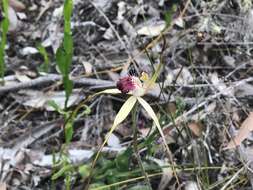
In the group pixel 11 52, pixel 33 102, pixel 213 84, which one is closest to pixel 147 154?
pixel 213 84

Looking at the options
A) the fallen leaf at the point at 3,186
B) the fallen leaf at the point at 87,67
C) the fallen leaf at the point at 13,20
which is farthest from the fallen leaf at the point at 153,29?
the fallen leaf at the point at 3,186

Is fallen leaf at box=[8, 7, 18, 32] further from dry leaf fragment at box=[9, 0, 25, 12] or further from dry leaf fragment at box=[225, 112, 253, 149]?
dry leaf fragment at box=[225, 112, 253, 149]

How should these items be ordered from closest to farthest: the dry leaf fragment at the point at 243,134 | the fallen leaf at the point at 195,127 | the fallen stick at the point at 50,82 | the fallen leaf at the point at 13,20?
the dry leaf fragment at the point at 243,134 < the fallen leaf at the point at 195,127 < the fallen stick at the point at 50,82 < the fallen leaf at the point at 13,20

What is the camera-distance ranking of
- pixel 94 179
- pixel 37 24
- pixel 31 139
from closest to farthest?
pixel 94 179, pixel 31 139, pixel 37 24

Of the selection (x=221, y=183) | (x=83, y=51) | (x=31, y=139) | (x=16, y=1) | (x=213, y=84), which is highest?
(x=16, y=1)

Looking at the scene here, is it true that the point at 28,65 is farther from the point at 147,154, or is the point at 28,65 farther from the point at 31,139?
the point at 147,154

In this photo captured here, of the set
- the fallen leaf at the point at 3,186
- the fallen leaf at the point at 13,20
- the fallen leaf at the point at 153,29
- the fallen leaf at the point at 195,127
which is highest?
the fallen leaf at the point at 13,20

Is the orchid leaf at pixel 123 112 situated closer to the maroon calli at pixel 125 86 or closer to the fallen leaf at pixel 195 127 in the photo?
the maroon calli at pixel 125 86

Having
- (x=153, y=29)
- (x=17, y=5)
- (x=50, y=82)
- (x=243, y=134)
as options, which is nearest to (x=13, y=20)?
(x=17, y=5)

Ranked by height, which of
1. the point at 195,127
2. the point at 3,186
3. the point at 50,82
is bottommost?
the point at 3,186

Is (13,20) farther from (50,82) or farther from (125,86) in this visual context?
(125,86)

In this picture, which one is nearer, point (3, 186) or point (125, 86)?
point (125, 86)
